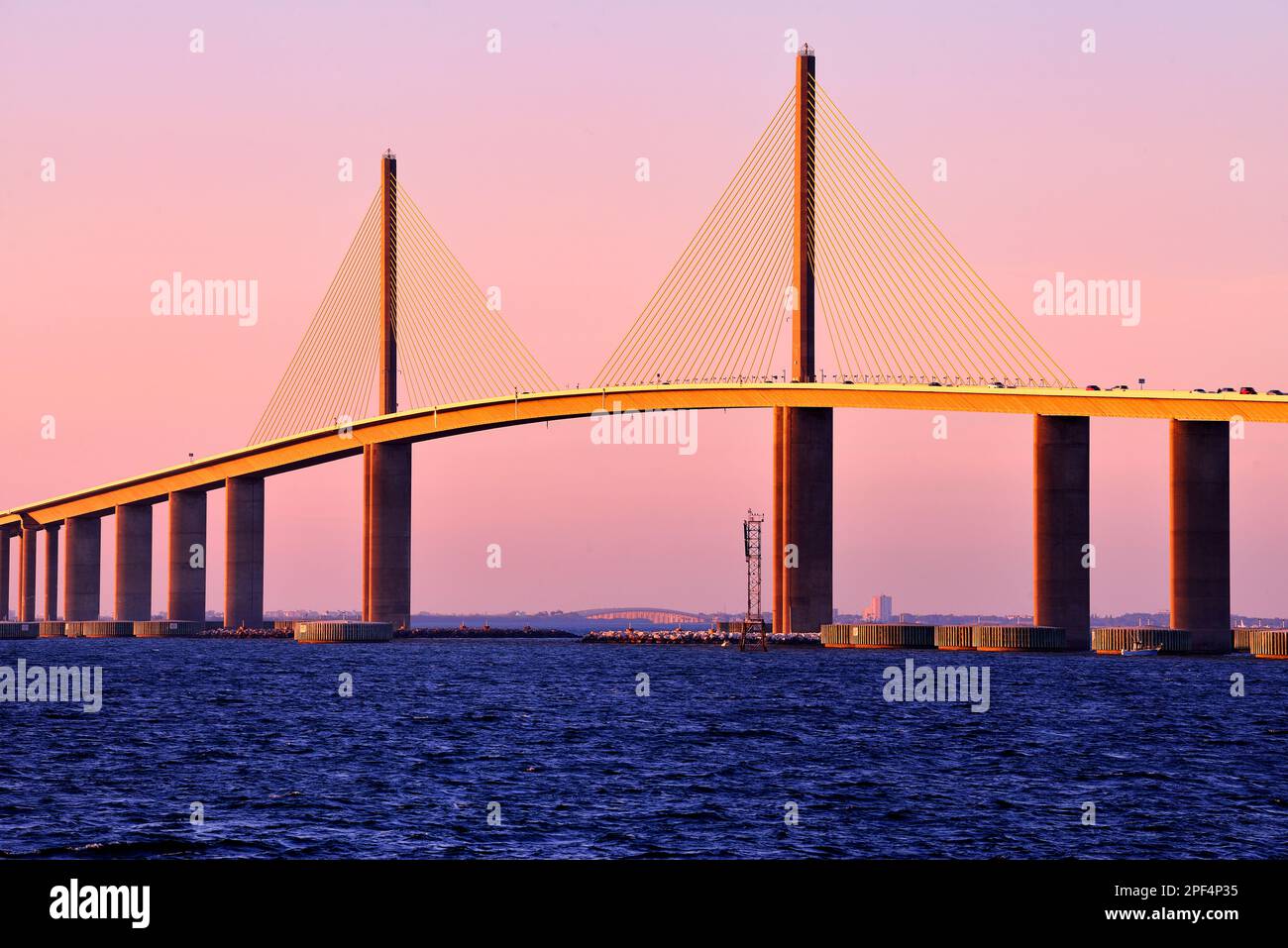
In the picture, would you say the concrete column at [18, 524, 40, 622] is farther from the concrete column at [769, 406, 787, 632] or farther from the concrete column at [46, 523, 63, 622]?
the concrete column at [769, 406, 787, 632]

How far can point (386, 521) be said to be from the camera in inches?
5374

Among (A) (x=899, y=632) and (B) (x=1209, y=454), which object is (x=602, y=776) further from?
(A) (x=899, y=632)

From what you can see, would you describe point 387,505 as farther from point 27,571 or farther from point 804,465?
point 27,571

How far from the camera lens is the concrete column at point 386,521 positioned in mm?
136500

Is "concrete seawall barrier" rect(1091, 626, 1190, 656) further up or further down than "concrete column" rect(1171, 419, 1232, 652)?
further down

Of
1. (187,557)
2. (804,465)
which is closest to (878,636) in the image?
(804,465)

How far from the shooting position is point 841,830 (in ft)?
91.7

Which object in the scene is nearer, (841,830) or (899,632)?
(841,830)

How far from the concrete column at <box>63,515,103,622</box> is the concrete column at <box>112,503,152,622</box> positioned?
41.3 ft

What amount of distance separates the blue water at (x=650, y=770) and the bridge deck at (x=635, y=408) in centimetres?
2623

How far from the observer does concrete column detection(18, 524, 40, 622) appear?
190 meters

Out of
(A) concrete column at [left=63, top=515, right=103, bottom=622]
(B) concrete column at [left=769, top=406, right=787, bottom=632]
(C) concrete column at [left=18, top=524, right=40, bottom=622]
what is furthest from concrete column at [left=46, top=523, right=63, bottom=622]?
(B) concrete column at [left=769, top=406, right=787, bottom=632]
